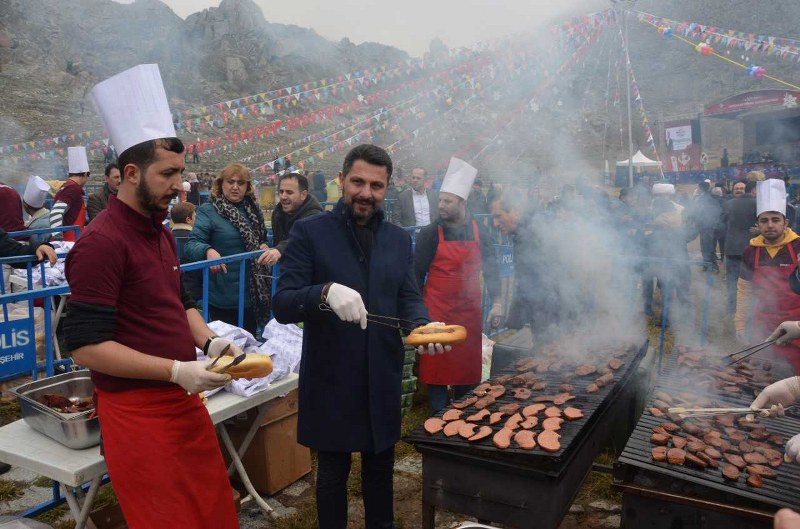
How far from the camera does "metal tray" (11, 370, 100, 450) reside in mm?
2461

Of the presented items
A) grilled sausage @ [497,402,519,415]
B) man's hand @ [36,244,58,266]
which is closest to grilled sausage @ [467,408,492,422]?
grilled sausage @ [497,402,519,415]

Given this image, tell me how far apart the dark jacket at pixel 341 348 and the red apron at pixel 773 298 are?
13.4ft

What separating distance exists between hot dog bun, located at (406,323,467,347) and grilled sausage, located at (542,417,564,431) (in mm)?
774

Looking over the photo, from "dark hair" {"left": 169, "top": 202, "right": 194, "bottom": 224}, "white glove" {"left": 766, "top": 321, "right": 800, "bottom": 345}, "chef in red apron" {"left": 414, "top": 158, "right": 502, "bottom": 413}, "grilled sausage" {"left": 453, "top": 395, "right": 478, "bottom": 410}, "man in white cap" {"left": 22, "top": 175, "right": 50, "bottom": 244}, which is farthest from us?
"man in white cap" {"left": 22, "top": 175, "right": 50, "bottom": 244}

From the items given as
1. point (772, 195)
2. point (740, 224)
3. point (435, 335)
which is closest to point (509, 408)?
point (435, 335)

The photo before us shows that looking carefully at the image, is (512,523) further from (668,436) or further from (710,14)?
(710,14)

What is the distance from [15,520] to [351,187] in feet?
7.45

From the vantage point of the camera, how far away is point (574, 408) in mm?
3154

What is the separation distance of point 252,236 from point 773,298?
484cm

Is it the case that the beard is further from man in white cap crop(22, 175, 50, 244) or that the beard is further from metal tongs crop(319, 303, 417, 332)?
man in white cap crop(22, 175, 50, 244)

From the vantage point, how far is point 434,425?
298 cm

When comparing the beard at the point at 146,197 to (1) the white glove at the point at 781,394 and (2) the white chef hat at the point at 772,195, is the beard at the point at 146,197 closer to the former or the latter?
(1) the white glove at the point at 781,394

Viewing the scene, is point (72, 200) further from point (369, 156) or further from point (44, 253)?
point (369, 156)

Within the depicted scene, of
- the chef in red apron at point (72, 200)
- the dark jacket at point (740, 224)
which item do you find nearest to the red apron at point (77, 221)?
the chef in red apron at point (72, 200)
